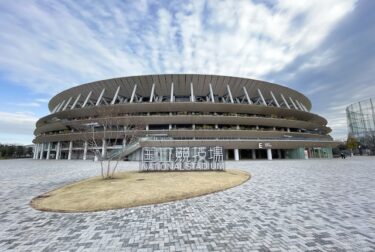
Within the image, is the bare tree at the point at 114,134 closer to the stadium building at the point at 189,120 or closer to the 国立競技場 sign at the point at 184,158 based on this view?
the stadium building at the point at 189,120

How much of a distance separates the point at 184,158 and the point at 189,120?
18689 millimetres

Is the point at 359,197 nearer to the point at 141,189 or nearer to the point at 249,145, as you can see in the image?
the point at 141,189

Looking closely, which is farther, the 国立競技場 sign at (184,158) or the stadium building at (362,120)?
the stadium building at (362,120)

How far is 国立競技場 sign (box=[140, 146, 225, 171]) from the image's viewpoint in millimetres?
20312

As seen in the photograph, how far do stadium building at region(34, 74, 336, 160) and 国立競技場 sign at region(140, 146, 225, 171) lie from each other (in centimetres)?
1250

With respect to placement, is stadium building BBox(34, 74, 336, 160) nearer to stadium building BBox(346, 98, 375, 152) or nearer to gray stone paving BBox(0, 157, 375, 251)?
gray stone paving BBox(0, 157, 375, 251)

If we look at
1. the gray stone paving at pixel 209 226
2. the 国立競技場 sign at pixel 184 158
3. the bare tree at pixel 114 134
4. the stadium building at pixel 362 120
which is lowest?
the gray stone paving at pixel 209 226

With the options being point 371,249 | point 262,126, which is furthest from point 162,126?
point 371,249

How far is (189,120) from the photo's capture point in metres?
38.8

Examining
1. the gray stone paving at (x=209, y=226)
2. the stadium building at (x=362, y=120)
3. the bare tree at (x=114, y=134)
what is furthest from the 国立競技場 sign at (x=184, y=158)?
the stadium building at (x=362, y=120)

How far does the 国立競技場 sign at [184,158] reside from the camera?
20312 millimetres

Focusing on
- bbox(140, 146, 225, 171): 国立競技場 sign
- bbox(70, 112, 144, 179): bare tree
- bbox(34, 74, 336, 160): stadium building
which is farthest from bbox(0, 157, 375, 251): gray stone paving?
bbox(34, 74, 336, 160): stadium building

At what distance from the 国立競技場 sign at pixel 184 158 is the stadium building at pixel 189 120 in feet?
41.0

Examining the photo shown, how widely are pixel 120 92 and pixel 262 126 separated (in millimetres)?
34535
